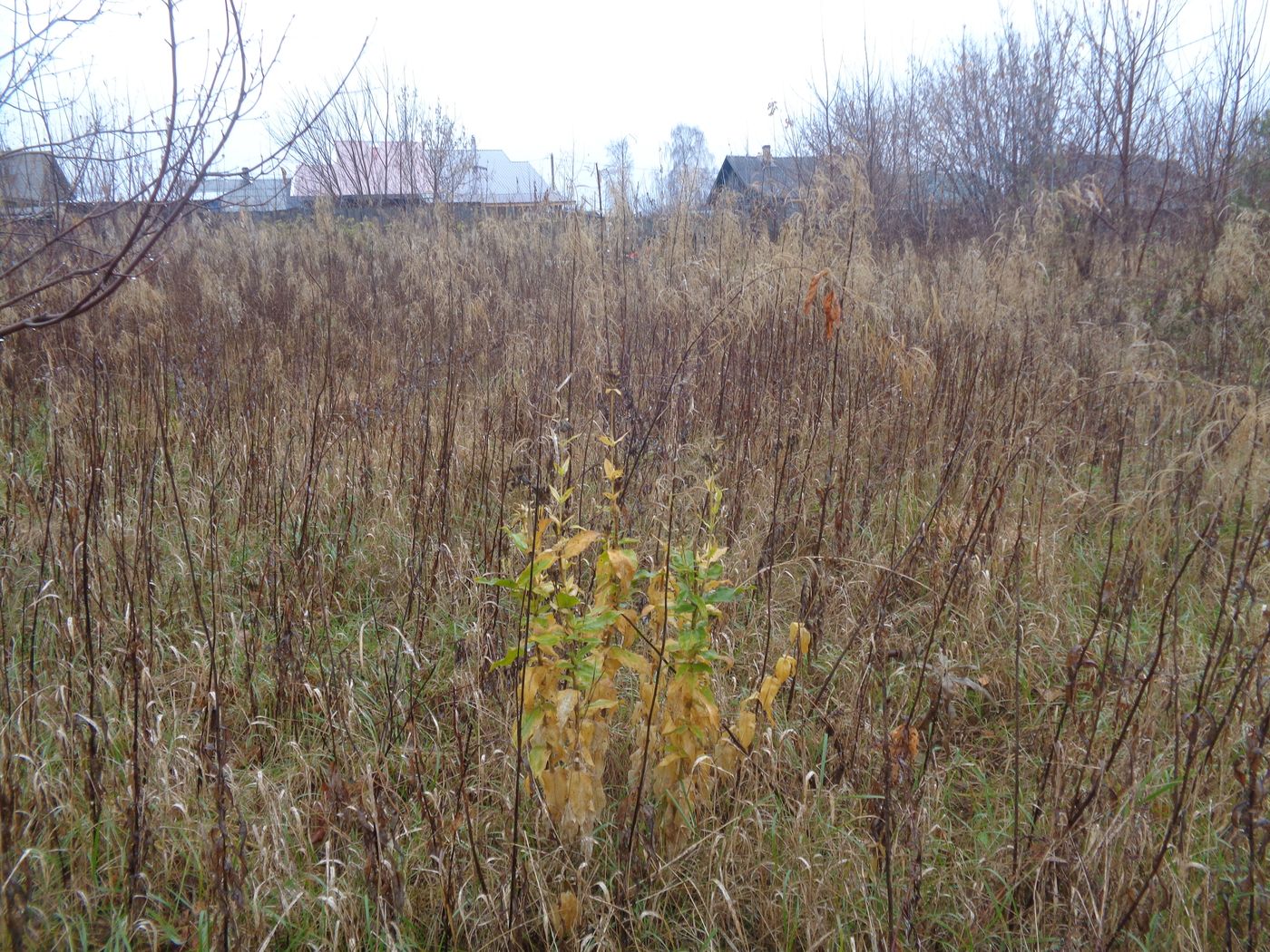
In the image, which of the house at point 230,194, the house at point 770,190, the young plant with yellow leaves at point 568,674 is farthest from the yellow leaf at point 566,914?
the house at point 770,190

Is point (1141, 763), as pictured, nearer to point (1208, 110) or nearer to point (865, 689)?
point (865, 689)

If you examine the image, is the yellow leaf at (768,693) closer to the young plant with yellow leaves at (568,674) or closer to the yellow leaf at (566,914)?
the young plant with yellow leaves at (568,674)

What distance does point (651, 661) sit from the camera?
1835 millimetres

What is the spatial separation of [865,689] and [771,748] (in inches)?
11.2

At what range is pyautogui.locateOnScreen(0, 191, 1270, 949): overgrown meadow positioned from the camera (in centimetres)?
164

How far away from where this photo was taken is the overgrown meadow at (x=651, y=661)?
164 centimetres

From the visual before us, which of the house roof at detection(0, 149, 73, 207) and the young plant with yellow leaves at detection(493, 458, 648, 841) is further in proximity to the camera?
the house roof at detection(0, 149, 73, 207)

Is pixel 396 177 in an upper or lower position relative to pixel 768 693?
upper

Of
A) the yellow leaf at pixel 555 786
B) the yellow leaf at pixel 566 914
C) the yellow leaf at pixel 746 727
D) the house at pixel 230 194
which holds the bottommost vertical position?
the yellow leaf at pixel 566 914

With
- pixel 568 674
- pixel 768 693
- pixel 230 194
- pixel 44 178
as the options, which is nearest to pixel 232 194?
pixel 44 178

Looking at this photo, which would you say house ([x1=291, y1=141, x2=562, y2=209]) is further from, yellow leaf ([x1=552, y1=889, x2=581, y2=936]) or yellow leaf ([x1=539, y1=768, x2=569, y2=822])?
yellow leaf ([x1=552, y1=889, x2=581, y2=936])

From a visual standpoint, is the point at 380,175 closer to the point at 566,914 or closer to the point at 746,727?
the point at 746,727

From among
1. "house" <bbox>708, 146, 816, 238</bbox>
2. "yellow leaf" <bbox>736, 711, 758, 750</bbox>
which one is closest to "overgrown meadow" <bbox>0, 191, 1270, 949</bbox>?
"yellow leaf" <bbox>736, 711, 758, 750</bbox>

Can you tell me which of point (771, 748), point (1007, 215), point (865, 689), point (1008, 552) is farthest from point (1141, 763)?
point (1007, 215)
